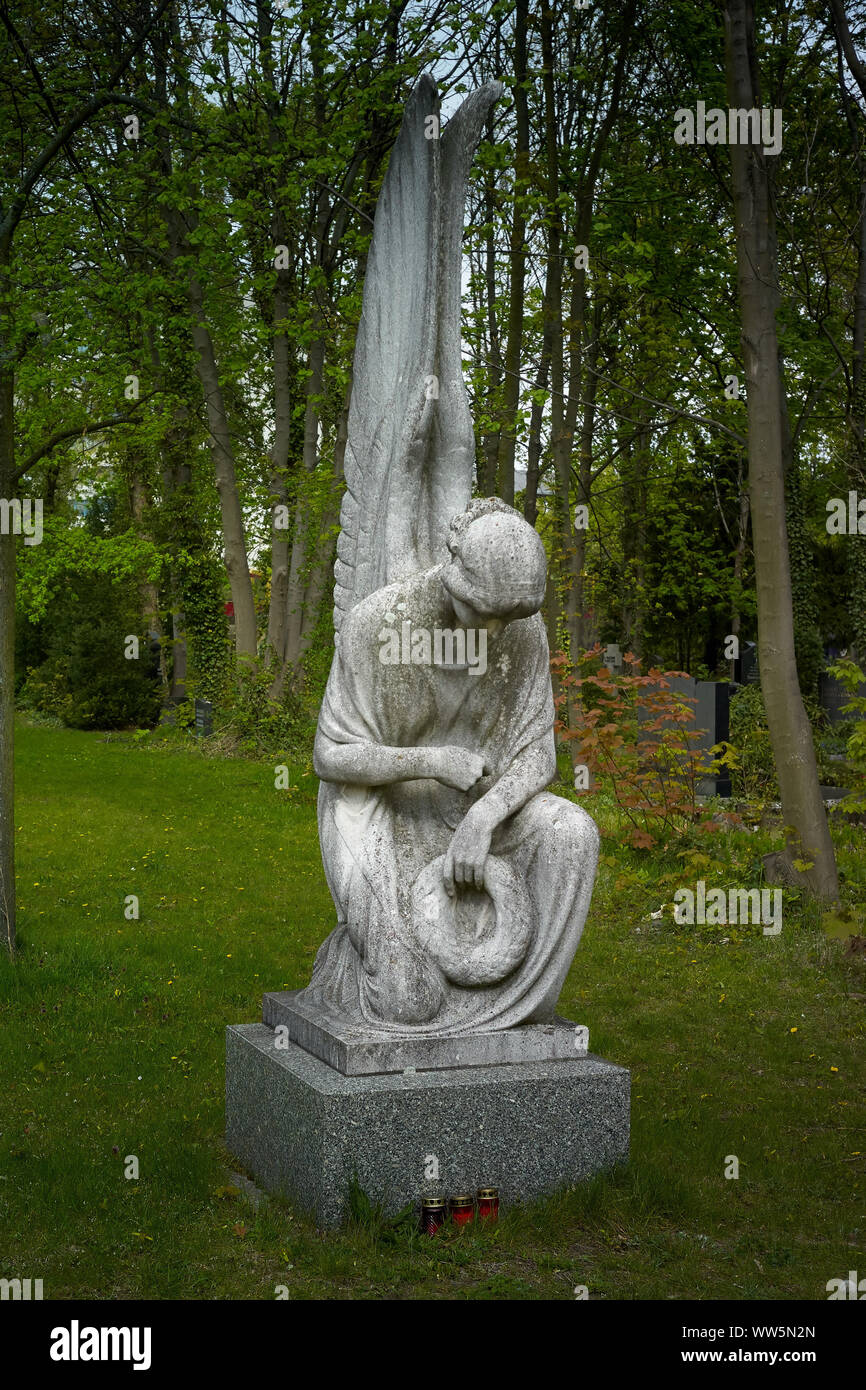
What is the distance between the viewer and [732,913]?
9.98 meters

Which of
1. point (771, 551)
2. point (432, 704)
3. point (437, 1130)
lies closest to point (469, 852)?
→ point (432, 704)

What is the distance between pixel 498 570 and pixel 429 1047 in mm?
1671

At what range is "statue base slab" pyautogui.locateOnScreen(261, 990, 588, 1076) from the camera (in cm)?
478

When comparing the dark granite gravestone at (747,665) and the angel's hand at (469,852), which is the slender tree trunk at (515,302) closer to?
the angel's hand at (469,852)

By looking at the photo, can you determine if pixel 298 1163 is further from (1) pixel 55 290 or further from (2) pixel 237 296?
(2) pixel 237 296

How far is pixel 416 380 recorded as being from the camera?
Answer: 552 centimetres

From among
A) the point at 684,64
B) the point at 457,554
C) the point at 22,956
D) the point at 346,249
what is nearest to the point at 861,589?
the point at 684,64

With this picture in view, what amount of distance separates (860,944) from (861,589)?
920 centimetres

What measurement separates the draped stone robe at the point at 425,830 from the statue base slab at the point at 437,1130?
232mm

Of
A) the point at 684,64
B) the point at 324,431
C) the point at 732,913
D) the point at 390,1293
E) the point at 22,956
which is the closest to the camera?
the point at 390,1293

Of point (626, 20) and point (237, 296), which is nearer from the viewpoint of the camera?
point (626, 20)

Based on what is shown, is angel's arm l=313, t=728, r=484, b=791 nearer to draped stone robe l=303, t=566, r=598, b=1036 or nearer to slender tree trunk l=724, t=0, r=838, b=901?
draped stone robe l=303, t=566, r=598, b=1036

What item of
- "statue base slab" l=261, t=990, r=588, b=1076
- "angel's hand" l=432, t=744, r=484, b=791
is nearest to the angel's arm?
"angel's hand" l=432, t=744, r=484, b=791

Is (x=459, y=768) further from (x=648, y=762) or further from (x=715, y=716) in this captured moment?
(x=715, y=716)
